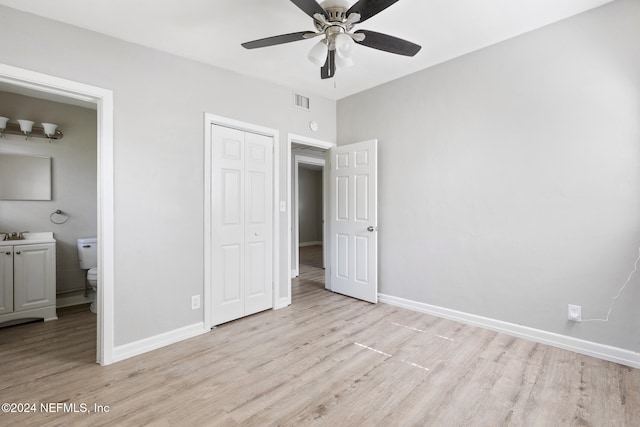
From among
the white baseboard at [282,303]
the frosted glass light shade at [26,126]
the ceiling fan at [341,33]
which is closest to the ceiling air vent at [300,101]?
the ceiling fan at [341,33]

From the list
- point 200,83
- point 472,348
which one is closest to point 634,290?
point 472,348

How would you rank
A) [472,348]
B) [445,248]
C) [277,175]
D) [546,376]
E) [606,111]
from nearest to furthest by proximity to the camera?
[546,376] < [606,111] < [472,348] < [445,248] < [277,175]

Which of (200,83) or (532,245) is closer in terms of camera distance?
(532,245)

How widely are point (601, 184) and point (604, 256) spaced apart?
1.88 feet

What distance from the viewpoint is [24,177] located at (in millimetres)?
3465

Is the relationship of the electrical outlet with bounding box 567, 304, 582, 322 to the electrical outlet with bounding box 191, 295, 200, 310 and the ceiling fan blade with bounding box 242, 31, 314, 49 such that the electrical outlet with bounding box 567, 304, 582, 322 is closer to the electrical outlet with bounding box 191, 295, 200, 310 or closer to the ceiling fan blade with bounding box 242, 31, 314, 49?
the ceiling fan blade with bounding box 242, 31, 314, 49

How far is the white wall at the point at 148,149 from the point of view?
2248mm

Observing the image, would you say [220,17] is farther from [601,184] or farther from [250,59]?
[601,184]

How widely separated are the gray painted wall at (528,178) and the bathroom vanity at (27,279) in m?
3.96

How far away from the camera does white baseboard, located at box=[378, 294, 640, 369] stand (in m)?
2.28

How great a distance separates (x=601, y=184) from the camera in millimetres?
2361

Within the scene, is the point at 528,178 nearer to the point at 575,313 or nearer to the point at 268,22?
the point at 575,313

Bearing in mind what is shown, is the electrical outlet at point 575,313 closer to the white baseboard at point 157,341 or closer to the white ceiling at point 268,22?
the white ceiling at point 268,22

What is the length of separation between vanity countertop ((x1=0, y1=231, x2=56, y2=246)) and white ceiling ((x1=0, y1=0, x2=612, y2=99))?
2298 millimetres
